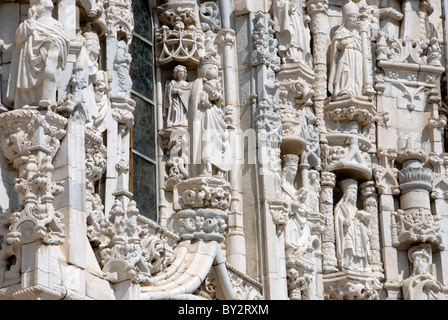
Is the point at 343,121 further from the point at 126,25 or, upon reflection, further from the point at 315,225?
the point at 126,25

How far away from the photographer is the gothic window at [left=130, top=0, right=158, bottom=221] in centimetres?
1986

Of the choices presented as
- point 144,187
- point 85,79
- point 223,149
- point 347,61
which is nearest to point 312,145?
point 347,61

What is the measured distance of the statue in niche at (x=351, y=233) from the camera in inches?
901

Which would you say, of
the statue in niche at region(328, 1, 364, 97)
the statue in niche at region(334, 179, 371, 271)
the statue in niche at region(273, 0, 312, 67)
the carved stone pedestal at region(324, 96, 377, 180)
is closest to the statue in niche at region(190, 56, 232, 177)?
the statue in niche at region(273, 0, 312, 67)

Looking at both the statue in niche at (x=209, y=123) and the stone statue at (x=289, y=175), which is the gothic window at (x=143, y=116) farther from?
the stone statue at (x=289, y=175)

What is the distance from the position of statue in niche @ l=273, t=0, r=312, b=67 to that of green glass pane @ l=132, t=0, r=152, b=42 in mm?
2166

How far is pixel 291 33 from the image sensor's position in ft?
74.0

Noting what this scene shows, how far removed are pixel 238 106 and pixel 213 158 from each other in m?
1.75

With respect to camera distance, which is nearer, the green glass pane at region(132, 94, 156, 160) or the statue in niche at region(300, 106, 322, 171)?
the green glass pane at region(132, 94, 156, 160)

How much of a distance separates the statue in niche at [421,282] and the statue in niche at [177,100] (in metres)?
4.92

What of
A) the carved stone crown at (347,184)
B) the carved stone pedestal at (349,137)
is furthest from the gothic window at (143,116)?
the carved stone crown at (347,184)

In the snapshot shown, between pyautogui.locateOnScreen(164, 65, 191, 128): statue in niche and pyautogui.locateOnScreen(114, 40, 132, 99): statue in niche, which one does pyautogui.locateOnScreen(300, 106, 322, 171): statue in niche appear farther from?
pyautogui.locateOnScreen(114, 40, 132, 99): statue in niche

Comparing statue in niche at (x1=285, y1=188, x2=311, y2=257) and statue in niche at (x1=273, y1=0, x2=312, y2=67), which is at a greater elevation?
statue in niche at (x1=273, y1=0, x2=312, y2=67)

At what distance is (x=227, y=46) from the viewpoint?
2116cm
